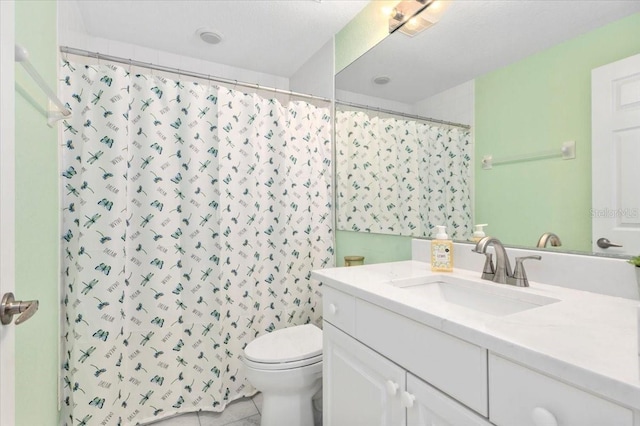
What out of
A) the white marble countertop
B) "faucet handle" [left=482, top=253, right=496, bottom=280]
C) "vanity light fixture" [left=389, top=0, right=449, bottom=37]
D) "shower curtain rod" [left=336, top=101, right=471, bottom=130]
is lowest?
the white marble countertop

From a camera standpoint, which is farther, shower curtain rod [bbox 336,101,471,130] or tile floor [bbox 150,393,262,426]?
tile floor [bbox 150,393,262,426]

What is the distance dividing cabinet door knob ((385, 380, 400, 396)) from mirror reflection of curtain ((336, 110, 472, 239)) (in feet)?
2.34

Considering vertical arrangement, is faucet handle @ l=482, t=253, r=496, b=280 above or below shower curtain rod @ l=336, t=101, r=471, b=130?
below

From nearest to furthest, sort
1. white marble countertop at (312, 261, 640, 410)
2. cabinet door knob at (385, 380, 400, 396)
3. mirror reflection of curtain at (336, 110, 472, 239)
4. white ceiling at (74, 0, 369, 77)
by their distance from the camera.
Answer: white marble countertop at (312, 261, 640, 410), cabinet door knob at (385, 380, 400, 396), mirror reflection of curtain at (336, 110, 472, 239), white ceiling at (74, 0, 369, 77)

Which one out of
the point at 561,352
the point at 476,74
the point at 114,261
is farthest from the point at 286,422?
the point at 476,74

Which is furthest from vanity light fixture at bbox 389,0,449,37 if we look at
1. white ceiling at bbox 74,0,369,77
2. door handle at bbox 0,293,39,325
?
door handle at bbox 0,293,39,325

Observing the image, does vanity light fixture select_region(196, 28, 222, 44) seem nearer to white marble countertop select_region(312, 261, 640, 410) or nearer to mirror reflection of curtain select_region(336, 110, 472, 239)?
mirror reflection of curtain select_region(336, 110, 472, 239)

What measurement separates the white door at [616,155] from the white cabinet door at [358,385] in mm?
732

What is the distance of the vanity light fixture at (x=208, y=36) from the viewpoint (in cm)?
201

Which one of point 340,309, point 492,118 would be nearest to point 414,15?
point 492,118

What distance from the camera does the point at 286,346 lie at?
151 cm

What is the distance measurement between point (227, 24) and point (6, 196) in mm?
1799

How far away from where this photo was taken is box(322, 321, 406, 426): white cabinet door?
836 millimetres

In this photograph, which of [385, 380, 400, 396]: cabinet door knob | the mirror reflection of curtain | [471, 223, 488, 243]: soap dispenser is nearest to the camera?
[385, 380, 400, 396]: cabinet door knob
